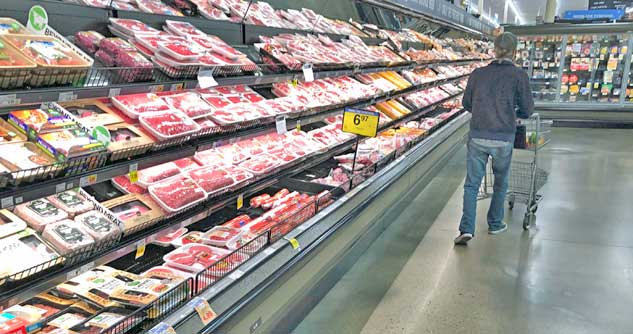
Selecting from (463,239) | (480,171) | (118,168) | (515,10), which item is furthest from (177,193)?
(515,10)

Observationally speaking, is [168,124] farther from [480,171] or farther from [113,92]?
[480,171]

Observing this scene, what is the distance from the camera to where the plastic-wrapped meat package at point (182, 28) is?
2859 mm

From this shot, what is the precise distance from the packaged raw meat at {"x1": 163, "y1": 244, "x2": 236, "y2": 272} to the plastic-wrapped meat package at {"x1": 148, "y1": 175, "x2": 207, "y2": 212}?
0.24 meters

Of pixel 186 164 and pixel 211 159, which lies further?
pixel 211 159

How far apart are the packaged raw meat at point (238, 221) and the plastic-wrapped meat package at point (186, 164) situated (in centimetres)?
41

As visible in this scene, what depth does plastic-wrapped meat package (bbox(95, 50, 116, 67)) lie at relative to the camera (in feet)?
7.58

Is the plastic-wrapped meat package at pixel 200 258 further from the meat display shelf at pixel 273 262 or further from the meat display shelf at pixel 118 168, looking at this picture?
the meat display shelf at pixel 118 168

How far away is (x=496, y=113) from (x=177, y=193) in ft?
9.26

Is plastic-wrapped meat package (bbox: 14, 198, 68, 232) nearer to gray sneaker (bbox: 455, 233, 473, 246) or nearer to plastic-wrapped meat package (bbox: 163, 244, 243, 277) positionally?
plastic-wrapped meat package (bbox: 163, 244, 243, 277)

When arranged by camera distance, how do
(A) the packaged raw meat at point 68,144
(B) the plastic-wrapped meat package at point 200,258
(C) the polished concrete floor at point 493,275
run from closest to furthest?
1. (A) the packaged raw meat at point 68,144
2. (B) the plastic-wrapped meat package at point 200,258
3. (C) the polished concrete floor at point 493,275

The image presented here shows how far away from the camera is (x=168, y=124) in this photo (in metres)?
2.42

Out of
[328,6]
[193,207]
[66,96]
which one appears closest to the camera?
[66,96]

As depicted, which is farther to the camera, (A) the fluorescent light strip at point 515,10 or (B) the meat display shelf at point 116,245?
(A) the fluorescent light strip at point 515,10

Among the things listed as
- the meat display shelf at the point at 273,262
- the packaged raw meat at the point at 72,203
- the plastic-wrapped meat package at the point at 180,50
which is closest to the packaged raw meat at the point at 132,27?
the plastic-wrapped meat package at the point at 180,50
